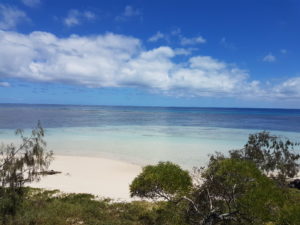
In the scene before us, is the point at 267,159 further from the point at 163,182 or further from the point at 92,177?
the point at 92,177

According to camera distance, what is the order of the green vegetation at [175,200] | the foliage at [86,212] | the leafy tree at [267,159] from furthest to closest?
1. the leafy tree at [267,159]
2. the foliage at [86,212]
3. the green vegetation at [175,200]

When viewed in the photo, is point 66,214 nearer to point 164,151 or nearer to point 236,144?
point 164,151

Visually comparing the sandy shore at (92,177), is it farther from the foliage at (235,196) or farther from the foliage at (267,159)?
the foliage at (235,196)

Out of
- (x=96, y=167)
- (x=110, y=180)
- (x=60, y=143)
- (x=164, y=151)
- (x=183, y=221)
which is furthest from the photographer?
(x=60, y=143)

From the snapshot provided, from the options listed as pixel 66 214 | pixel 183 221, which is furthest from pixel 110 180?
pixel 183 221

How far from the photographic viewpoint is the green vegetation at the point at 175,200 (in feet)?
22.3

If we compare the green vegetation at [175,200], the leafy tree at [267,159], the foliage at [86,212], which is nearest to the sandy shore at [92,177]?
the foliage at [86,212]

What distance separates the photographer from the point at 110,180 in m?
20.8

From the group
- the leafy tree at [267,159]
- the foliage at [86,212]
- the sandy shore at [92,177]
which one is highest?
the leafy tree at [267,159]

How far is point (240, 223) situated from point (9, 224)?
795 cm

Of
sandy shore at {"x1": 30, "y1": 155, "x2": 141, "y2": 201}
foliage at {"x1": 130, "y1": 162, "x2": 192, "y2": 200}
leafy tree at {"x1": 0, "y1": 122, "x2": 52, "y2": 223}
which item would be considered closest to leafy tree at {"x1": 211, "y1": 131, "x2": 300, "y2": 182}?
foliage at {"x1": 130, "y1": 162, "x2": 192, "y2": 200}

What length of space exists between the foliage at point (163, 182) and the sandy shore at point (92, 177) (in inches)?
277

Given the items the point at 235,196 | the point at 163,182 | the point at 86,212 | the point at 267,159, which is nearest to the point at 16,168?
the point at 86,212

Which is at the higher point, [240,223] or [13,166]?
[13,166]
